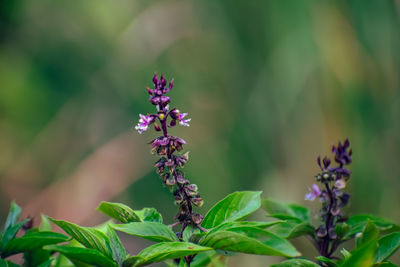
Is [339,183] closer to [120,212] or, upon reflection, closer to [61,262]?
[120,212]

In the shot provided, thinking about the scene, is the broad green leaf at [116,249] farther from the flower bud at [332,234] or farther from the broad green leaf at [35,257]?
the flower bud at [332,234]

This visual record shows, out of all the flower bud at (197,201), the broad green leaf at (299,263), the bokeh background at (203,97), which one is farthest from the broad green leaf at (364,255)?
the bokeh background at (203,97)

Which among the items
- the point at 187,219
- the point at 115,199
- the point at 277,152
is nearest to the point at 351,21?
the point at 277,152

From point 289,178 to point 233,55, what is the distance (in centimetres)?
178

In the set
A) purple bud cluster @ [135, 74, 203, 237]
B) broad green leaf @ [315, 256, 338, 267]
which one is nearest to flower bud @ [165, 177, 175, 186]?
purple bud cluster @ [135, 74, 203, 237]

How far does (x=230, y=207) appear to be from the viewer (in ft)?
2.28

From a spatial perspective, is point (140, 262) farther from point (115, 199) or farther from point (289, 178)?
point (115, 199)

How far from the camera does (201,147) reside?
5.44m

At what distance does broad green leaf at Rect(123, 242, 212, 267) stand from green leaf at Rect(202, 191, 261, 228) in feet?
0.38

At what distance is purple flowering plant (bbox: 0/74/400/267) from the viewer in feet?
1.85

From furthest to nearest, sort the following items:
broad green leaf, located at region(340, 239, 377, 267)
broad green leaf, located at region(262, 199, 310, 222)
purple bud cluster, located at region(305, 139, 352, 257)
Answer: broad green leaf, located at region(262, 199, 310, 222)
purple bud cluster, located at region(305, 139, 352, 257)
broad green leaf, located at region(340, 239, 377, 267)

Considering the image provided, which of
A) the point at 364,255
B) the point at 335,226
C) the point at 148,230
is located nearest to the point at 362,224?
the point at 335,226

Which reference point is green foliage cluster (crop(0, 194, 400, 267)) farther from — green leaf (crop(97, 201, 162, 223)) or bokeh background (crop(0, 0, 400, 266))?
bokeh background (crop(0, 0, 400, 266))

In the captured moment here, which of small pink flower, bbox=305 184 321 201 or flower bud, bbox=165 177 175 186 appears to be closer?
flower bud, bbox=165 177 175 186
